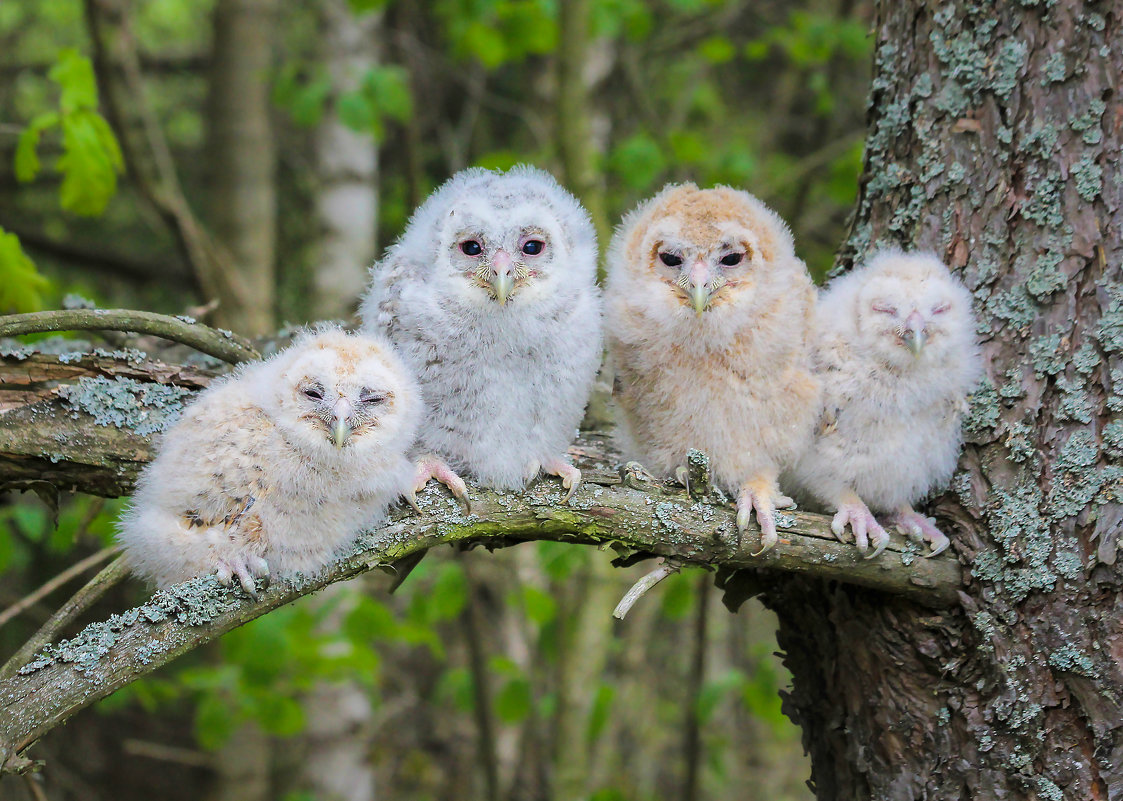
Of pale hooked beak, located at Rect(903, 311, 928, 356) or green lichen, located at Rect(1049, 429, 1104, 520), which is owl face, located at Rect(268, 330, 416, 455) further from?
green lichen, located at Rect(1049, 429, 1104, 520)

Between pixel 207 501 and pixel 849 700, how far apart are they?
5.98 feet

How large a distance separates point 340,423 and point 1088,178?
6.56 feet

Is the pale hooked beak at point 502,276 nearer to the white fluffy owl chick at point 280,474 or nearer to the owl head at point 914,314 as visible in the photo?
the white fluffy owl chick at point 280,474

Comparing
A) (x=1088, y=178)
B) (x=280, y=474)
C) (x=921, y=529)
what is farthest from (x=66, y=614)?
(x=1088, y=178)

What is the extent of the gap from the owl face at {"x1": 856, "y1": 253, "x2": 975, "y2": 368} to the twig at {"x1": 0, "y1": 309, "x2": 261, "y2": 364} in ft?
5.74

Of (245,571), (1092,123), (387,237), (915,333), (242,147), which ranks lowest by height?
(245,571)

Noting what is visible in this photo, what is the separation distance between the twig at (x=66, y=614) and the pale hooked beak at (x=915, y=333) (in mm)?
2092

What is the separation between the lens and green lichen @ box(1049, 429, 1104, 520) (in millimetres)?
2209

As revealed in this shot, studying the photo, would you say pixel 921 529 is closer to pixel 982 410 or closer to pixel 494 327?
pixel 982 410

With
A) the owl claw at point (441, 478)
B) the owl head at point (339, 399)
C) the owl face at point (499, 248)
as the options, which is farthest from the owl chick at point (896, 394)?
the owl head at point (339, 399)

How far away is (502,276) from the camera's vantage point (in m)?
2.26

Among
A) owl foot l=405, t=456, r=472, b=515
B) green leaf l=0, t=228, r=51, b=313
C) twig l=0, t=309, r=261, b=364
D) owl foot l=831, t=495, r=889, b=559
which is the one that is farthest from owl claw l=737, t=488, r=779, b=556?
green leaf l=0, t=228, r=51, b=313

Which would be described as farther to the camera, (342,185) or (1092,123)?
(342,185)

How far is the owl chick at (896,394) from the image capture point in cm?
232
